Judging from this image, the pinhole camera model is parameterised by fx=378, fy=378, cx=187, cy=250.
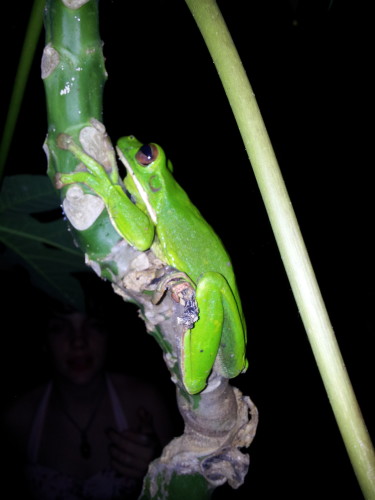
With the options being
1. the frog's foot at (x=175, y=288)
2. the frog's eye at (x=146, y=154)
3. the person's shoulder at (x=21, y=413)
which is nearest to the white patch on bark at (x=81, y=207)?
the frog's foot at (x=175, y=288)

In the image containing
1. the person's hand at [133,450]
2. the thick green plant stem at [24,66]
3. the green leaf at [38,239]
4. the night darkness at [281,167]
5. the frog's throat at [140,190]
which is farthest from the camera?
the night darkness at [281,167]

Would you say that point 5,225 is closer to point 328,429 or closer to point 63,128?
point 63,128

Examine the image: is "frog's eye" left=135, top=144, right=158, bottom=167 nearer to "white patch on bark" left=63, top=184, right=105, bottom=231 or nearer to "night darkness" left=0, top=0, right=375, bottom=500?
"white patch on bark" left=63, top=184, right=105, bottom=231

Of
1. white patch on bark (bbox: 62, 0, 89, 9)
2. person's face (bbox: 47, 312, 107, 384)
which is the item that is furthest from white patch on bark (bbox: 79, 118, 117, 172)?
person's face (bbox: 47, 312, 107, 384)

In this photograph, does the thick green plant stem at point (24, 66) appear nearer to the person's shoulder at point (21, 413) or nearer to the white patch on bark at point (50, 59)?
the white patch on bark at point (50, 59)

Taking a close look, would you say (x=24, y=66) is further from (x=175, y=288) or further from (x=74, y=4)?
(x=175, y=288)

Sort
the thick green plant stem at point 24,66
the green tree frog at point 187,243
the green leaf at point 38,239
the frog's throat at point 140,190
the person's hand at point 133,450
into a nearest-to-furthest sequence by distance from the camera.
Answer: the thick green plant stem at point 24,66 < the green tree frog at point 187,243 < the green leaf at point 38,239 < the frog's throat at point 140,190 < the person's hand at point 133,450
